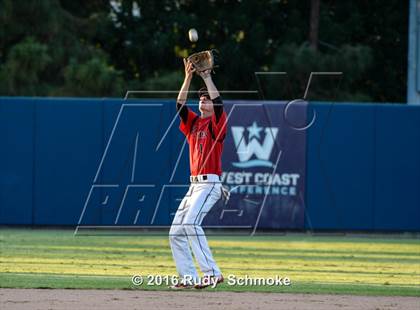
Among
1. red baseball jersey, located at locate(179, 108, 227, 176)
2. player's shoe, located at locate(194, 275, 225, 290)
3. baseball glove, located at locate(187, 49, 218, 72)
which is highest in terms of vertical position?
baseball glove, located at locate(187, 49, 218, 72)

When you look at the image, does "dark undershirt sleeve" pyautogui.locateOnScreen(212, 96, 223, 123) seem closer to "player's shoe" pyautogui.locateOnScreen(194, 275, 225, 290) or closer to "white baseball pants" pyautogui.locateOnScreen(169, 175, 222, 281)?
"white baseball pants" pyautogui.locateOnScreen(169, 175, 222, 281)

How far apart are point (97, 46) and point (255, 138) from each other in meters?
12.9

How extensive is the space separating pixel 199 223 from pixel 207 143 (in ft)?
2.86

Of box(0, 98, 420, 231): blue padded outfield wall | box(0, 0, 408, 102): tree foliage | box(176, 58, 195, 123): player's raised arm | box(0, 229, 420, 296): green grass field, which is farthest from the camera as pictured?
box(0, 0, 408, 102): tree foliage

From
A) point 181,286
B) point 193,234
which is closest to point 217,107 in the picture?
point 193,234

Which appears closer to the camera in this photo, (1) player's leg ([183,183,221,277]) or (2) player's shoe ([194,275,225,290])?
(1) player's leg ([183,183,221,277])

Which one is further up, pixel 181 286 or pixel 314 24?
pixel 314 24

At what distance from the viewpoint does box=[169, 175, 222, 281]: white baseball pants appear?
10.7 m

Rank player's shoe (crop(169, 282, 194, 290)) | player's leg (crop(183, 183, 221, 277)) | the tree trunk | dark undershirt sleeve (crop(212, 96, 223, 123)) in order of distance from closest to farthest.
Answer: player's leg (crop(183, 183, 221, 277)) → dark undershirt sleeve (crop(212, 96, 223, 123)) → player's shoe (crop(169, 282, 194, 290)) → the tree trunk

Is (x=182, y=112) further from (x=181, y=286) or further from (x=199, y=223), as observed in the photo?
(x=181, y=286)

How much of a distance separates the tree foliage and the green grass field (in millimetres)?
8512

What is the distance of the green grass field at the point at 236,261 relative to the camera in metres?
11.9

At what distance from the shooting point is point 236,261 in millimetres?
14953

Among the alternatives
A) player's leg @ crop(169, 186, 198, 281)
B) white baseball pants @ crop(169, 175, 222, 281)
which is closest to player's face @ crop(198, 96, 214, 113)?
white baseball pants @ crop(169, 175, 222, 281)
